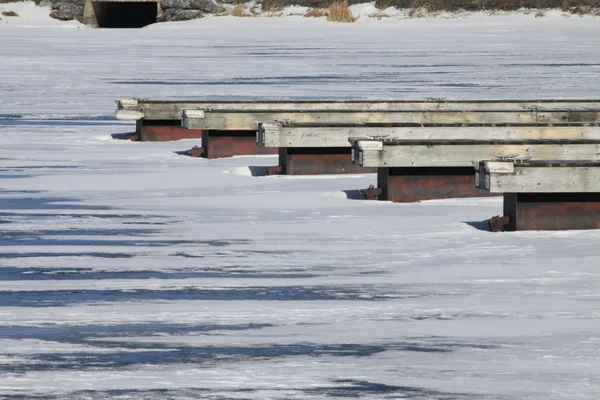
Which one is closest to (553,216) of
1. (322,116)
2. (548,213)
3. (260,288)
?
(548,213)

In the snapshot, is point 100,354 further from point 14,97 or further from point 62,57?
point 62,57

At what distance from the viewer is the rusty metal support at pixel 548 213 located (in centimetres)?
920

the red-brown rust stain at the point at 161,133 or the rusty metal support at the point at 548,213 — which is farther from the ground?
the rusty metal support at the point at 548,213

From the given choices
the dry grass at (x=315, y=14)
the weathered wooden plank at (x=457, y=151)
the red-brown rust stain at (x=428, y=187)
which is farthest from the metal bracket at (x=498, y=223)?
the dry grass at (x=315, y=14)

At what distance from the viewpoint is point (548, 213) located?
9.20 meters

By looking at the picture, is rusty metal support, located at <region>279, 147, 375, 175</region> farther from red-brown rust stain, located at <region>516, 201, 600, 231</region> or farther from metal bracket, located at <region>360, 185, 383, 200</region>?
red-brown rust stain, located at <region>516, 201, 600, 231</region>

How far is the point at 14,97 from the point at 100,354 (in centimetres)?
1783

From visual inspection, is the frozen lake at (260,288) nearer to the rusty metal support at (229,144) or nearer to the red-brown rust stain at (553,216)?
the red-brown rust stain at (553,216)

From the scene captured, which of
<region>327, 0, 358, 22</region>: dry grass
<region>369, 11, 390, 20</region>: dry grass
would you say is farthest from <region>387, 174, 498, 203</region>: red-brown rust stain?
<region>369, 11, 390, 20</region>: dry grass

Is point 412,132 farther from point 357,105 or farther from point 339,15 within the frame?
point 339,15

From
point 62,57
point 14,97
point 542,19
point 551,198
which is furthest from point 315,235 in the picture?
point 542,19

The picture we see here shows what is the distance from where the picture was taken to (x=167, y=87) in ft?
83.4

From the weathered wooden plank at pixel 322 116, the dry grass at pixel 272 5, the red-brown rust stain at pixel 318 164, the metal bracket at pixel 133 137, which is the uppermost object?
the dry grass at pixel 272 5

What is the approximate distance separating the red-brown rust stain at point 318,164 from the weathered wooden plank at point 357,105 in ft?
9.35
